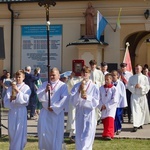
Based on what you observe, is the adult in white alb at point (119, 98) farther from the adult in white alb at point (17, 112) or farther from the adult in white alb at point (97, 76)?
the adult in white alb at point (17, 112)

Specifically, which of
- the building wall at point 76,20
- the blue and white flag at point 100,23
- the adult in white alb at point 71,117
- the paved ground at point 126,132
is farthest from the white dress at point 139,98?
the building wall at point 76,20

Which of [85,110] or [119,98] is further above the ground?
[119,98]

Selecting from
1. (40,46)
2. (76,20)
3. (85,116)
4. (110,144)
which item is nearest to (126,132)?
(110,144)

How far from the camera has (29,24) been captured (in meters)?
19.9

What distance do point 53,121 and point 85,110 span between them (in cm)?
79

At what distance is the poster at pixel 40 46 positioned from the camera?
19.8 m

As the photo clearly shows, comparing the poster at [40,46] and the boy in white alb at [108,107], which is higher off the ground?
the poster at [40,46]

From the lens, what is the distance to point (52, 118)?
330 inches

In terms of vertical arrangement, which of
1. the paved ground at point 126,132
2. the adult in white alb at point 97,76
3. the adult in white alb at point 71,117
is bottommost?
the paved ground at point 126,132

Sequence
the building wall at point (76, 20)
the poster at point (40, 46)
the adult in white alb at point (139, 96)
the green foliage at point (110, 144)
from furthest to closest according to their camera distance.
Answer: the poster at point (40, 46)
the building wall at point (76, 20)
the adult in white alb at point (139, 96)
the green foliage at point (110, 144)

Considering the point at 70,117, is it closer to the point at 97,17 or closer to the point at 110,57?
the point at 97,17

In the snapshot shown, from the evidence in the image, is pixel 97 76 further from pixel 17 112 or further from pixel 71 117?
pixel 17 112

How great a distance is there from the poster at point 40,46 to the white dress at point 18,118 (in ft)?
35.0

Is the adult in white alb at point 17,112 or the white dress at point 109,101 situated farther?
the white dress at point 109,101
